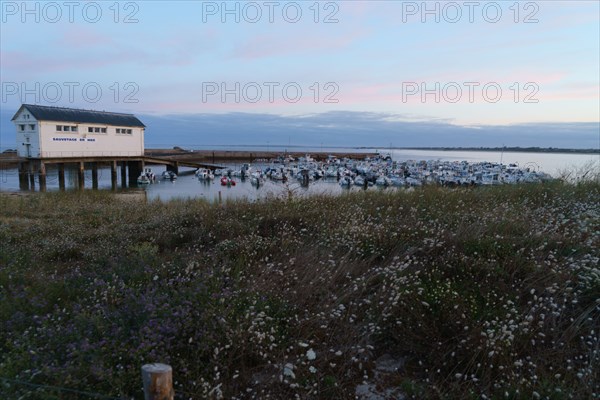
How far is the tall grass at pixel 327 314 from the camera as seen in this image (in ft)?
10.3

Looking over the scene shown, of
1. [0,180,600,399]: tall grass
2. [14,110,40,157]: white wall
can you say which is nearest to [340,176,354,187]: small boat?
[14,110,40,157]: white wall

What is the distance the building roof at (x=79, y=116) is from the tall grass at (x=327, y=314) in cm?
3542

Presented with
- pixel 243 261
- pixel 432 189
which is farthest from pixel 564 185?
pixel 243 261

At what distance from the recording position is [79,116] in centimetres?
3928

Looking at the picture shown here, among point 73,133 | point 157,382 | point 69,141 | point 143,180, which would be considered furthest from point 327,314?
point 143,180

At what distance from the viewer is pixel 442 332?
3.82 meters

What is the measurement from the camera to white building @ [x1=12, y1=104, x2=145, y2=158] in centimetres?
3525

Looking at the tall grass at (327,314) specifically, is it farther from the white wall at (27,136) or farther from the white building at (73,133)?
the white building at (73,133)

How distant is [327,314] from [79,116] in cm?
4306

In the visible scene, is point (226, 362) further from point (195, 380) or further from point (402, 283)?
point (402, 283)

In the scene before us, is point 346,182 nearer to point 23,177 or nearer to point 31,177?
point 31,177

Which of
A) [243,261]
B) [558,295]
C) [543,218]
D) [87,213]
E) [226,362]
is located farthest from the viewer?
[87,213]

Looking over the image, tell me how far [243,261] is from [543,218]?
226 inches

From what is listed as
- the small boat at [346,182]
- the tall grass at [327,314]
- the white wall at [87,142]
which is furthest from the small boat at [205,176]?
the tall grass at [327,314]
